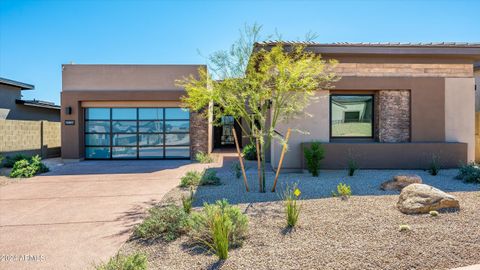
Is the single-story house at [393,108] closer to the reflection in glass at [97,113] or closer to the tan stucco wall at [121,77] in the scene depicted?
the tan stucco wall at [121,77]

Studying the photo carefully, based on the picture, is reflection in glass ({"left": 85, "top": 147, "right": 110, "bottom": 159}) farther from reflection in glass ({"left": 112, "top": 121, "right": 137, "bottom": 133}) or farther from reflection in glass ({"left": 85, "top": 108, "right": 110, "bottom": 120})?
reflection in glass ({"left": 85, "top": 108, "right": 110, "bottom": 120})

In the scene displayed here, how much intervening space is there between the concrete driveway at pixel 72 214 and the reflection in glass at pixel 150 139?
4.38m

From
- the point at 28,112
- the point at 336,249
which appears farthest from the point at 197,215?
the point at 28,112

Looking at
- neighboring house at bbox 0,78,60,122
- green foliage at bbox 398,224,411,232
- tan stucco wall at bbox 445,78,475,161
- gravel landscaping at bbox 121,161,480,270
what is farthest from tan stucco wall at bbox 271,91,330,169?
neighboring house at bbox 0,78,60,122

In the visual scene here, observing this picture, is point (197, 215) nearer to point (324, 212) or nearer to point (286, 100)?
point (324, 212)

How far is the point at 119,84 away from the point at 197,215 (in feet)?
40.2

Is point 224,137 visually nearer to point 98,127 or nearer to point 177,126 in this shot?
point 177,126

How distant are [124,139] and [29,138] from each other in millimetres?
4730

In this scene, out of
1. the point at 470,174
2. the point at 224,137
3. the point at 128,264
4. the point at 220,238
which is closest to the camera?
the point at 128,264

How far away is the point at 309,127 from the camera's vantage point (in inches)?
395

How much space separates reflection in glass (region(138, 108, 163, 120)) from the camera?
15.0 meters

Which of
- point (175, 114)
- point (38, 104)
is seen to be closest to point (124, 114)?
point (175, 114)

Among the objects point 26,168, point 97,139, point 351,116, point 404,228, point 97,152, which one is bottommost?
point 404,228

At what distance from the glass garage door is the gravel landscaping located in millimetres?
9245
